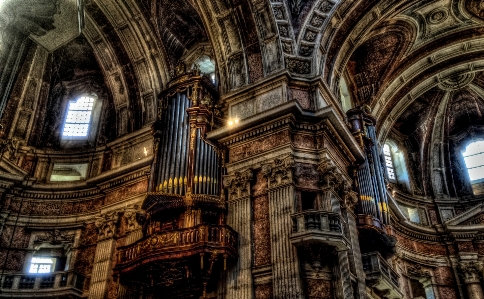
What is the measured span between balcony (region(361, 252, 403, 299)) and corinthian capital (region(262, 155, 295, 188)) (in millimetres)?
3866

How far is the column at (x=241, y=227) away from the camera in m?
9.92

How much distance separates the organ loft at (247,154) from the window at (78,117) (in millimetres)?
75

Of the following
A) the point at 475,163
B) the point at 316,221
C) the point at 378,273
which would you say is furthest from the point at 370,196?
the point at 475,163

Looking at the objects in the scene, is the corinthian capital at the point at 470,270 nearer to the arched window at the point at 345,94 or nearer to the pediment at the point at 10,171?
the arched window at the point at 345,94

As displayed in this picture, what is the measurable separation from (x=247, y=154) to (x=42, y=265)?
7.93 m

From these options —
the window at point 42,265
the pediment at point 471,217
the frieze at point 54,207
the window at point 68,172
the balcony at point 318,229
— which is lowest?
the balcony at point 318,229

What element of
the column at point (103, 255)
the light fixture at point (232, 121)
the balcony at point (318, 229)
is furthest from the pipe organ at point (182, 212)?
the balcony at point (318, 229)

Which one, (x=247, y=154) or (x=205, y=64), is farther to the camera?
(x=205, y=64)

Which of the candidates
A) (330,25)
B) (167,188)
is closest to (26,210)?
(167,188)

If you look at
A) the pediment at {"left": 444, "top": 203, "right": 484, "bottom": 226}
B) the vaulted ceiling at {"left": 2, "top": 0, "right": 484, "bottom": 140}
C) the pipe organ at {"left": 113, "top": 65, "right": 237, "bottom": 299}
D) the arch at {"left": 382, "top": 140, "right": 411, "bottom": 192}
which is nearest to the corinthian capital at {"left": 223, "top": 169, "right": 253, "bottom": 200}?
the pipe organ at {"left": 113, "top": 65, "right": 237, "bottom": 299}

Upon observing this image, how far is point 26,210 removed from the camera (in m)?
14.9

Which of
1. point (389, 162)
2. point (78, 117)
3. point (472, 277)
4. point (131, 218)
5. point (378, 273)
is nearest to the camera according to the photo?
point (378, 273)

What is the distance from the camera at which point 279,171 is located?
10914 millimetres

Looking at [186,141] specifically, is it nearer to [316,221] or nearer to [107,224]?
[107,224]
